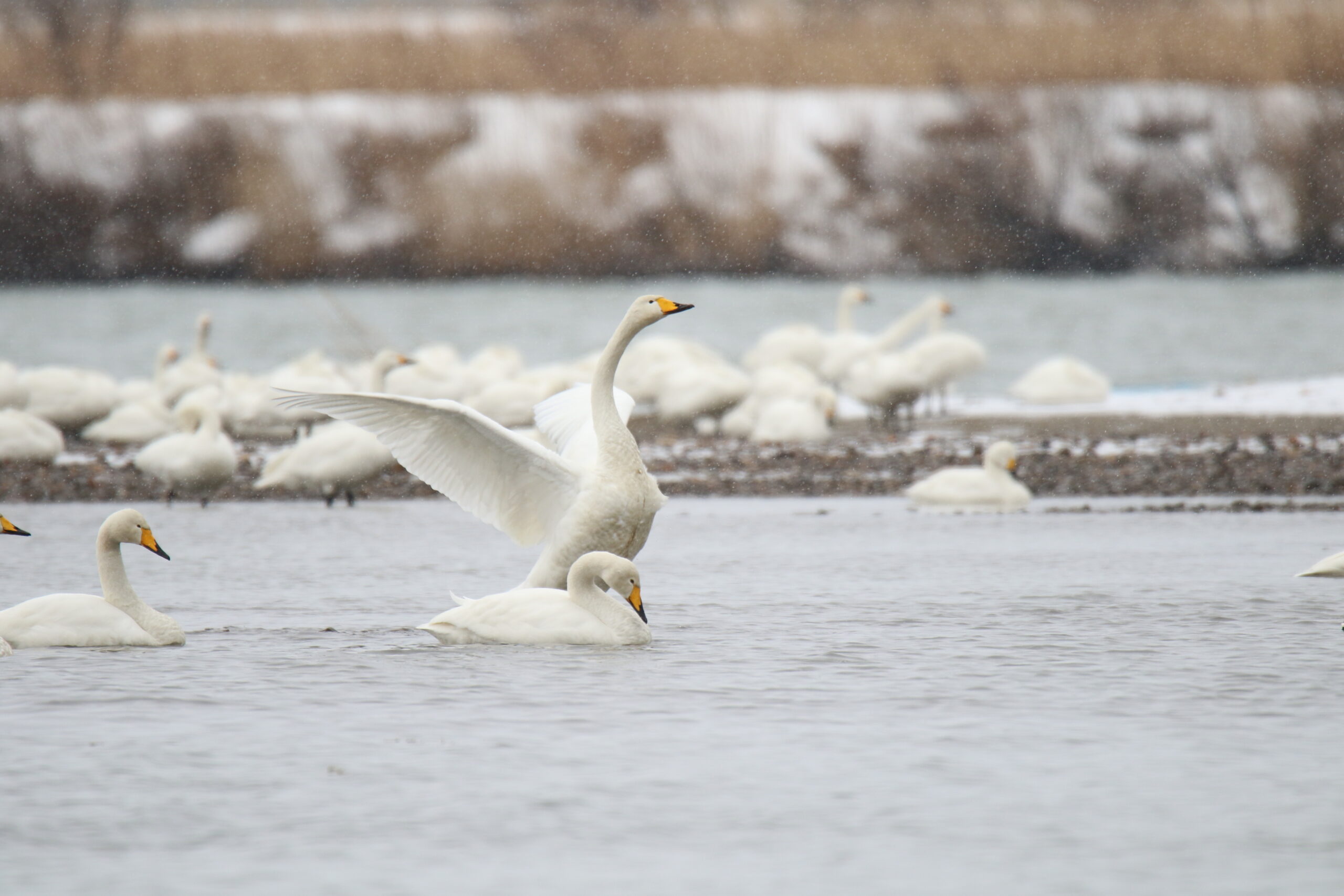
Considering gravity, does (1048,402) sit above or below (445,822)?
above

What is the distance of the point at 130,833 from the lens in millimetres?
5254

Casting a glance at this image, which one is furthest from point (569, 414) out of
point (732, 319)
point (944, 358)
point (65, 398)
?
point (732, 319)

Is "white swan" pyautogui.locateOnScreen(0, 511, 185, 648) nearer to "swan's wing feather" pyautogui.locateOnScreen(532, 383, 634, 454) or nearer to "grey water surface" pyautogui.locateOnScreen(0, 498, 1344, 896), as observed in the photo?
"grey water surface" pyautogui.locateOnScreen(0, 498, 1344, 896)

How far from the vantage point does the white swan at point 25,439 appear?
53.6 ft

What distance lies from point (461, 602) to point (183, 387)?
44.6ft

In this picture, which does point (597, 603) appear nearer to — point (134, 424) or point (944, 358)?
point (134, 424)

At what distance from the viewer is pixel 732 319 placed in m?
45.7

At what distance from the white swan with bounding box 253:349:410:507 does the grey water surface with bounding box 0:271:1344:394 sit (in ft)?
14.5

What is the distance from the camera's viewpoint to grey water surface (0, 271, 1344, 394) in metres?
30.4

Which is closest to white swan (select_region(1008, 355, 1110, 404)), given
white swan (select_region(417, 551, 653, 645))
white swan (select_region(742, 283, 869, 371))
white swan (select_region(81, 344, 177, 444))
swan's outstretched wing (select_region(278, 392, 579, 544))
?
white swan (select_region(742, 283, 869, 371))

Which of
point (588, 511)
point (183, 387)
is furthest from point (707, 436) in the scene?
point (588, 511)

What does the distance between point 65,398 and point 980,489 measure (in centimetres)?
991

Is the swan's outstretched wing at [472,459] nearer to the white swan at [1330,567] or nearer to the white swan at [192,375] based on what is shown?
the white swan at [1330,567]

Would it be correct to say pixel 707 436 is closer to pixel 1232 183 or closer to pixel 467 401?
pixel 467 401
